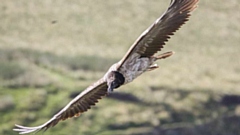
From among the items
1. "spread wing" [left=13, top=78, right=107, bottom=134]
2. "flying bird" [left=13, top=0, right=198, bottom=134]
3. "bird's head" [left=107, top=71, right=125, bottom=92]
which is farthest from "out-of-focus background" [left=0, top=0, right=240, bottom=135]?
"flying bird" [left=13, top=0, right=198, bottom=134]

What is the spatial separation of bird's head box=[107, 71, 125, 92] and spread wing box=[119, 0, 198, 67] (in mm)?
186

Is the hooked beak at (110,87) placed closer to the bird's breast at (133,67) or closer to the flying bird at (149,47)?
the flying bird at (149,47)

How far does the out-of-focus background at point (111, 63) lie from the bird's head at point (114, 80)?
7.12 m

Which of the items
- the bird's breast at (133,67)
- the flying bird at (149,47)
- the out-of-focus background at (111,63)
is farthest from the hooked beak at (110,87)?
the out-of-focus background at (111,63)

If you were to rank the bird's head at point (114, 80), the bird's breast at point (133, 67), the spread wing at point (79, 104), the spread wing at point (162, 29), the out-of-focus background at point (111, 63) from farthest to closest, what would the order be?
the out-of-focus background at point (111, 63), the spread wing at point (79, 104), the bird's head at point (114, 80), the bird's breast at point (133, 67), the spread wing at point (162, 29)

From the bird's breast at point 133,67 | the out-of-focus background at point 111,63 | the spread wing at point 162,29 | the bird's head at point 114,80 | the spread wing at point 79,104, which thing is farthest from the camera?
the out-of-focus background at point 111,63

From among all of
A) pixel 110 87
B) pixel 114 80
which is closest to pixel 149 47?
pixel 114 80

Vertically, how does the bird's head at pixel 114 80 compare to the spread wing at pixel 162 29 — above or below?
below

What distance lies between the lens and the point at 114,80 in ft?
31.3

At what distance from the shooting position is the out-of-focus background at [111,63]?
69.8ft

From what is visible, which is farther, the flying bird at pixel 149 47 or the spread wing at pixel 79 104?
the spread wing at pixel 79 104

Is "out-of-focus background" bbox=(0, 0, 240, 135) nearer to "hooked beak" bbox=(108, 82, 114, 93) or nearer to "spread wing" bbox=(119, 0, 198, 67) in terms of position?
"hooked beak" bbox=(108, 82, 114, 93)

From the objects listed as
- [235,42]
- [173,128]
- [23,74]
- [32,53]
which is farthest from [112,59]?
[235,42]

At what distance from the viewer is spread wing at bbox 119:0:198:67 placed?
360 inches
